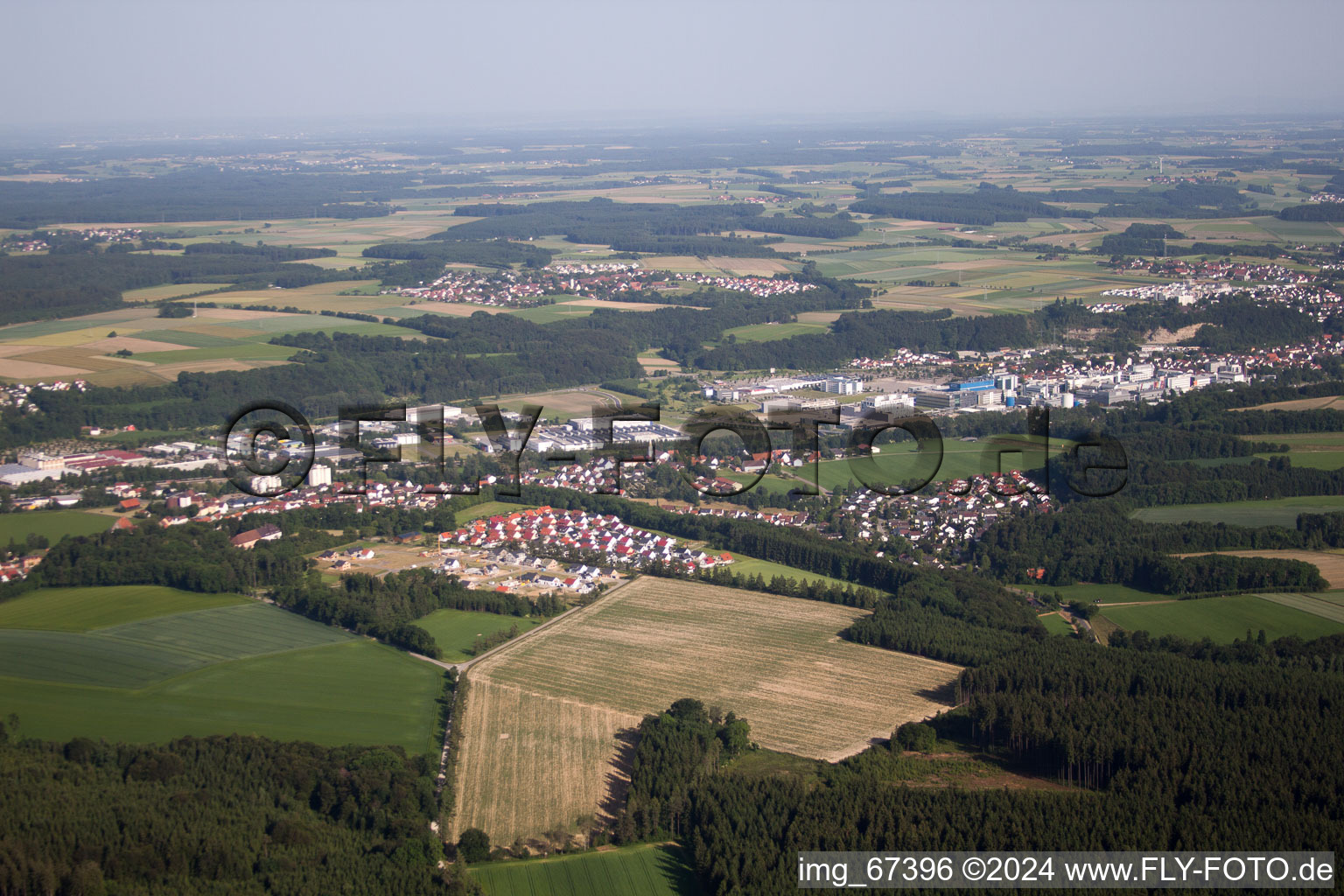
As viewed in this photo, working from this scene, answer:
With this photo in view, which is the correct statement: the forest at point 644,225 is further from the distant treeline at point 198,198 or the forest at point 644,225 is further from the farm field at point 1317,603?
the farm field at point 1317,603

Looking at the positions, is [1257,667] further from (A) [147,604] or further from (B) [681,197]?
(B) [681,197]

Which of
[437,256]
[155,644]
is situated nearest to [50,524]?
[155,644]

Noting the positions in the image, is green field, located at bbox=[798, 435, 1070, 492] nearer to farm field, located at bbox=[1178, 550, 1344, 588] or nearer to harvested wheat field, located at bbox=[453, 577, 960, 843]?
farm field, located at bbox=[1178, 550, 1344, 588]

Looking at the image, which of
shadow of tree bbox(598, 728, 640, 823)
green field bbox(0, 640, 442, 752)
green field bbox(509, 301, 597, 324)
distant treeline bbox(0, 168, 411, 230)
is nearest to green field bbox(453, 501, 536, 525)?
green field bbox(0, 640, 442, 752)

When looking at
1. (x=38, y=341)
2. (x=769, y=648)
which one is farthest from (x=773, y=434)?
(x=38, y=341)

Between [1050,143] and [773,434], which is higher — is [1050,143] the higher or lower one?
the higher one

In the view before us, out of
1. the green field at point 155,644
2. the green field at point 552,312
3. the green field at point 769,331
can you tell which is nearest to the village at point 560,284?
the green field at point 552,312
